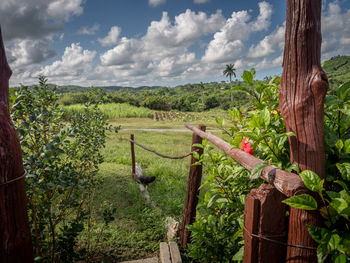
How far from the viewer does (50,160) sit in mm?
1629

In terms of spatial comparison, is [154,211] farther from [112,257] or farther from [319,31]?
[319,31]

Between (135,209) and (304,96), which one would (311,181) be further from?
(135,209)

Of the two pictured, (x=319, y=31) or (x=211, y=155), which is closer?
(x=319, y=31)

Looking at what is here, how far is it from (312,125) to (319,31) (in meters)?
0.37

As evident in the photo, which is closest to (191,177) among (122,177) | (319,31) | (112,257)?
(112,257)

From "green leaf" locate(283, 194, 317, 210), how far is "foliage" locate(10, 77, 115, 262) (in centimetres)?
140

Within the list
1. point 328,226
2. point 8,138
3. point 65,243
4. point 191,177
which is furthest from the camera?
point 191,177

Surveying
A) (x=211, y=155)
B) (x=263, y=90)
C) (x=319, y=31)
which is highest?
(x=319, y=31)

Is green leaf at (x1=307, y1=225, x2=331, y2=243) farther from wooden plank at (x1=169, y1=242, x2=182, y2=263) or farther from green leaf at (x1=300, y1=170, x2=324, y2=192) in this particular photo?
wooden plank at (x1=169, y1=242, x2=182, y2=263)

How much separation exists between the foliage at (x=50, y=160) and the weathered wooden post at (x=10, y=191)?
10.5 inches

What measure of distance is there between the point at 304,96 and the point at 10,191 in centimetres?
138

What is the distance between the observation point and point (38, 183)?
61.2 inches

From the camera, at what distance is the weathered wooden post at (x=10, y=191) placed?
110cm

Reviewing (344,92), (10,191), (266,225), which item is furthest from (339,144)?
(10,191)
